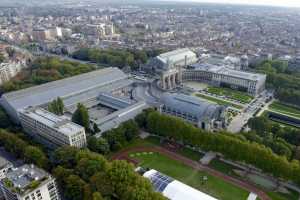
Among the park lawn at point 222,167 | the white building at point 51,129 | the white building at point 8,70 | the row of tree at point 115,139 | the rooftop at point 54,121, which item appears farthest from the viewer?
the white building at point 8,70

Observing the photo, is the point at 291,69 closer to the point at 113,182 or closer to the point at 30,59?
the point at 113,182

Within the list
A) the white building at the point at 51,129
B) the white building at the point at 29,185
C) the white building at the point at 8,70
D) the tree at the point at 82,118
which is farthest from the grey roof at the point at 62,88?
the white building at the point at 29,185

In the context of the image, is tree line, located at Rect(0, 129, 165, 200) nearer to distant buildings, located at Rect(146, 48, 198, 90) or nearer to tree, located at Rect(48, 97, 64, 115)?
tree, located at Rect(48, 97, 64, 115)

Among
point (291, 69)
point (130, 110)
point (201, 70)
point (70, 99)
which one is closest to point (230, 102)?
point (201, 70)

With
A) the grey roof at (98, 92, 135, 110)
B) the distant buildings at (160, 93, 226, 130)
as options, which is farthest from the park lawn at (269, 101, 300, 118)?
the grey roof at (98, 92, 135, 110)

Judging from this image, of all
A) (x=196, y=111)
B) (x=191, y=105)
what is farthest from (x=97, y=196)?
(x=191, y=105)

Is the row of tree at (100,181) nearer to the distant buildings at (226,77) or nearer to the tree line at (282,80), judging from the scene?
the tree line at (282,80)
